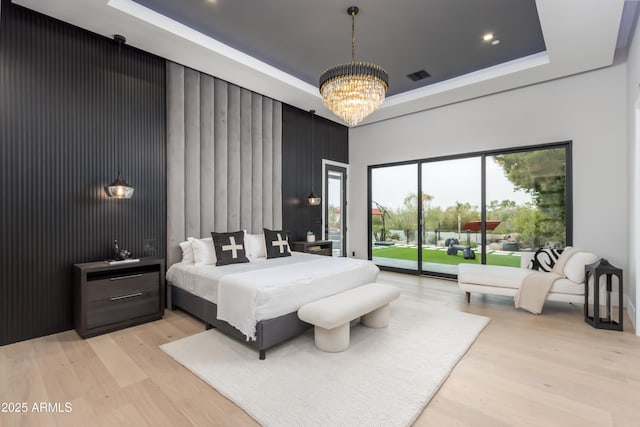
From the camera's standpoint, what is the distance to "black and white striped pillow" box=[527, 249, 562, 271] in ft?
13.4

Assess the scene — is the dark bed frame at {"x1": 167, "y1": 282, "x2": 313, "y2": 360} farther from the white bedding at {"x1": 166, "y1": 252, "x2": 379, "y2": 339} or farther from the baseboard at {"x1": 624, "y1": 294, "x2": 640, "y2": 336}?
the baseboard at {"x1": 624, "y1": 294, "x2": 640, "y2": 336}

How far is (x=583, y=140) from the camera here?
14.0 feet

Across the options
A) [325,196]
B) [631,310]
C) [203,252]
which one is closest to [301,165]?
[325,196]

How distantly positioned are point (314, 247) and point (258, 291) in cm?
308

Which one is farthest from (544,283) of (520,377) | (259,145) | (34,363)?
(34,363)

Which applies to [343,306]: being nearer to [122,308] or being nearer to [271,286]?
[271,286]

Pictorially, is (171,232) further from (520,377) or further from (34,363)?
(520,377)

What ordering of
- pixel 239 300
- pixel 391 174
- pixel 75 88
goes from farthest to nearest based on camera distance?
1. pixel 391 174
2. pixel 75 88
3. pixel 239 300

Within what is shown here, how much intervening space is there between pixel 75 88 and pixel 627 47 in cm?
658

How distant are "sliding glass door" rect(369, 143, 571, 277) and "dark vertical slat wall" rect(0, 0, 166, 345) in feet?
14.9

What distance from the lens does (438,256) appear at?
228 inches

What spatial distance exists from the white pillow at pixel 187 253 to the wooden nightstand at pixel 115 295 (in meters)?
0.39

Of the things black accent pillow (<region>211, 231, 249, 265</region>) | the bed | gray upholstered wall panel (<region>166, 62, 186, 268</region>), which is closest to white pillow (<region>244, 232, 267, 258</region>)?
black accent pillow (<region>211, 231, 249, 265</region>)

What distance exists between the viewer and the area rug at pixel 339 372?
6.21 ft
